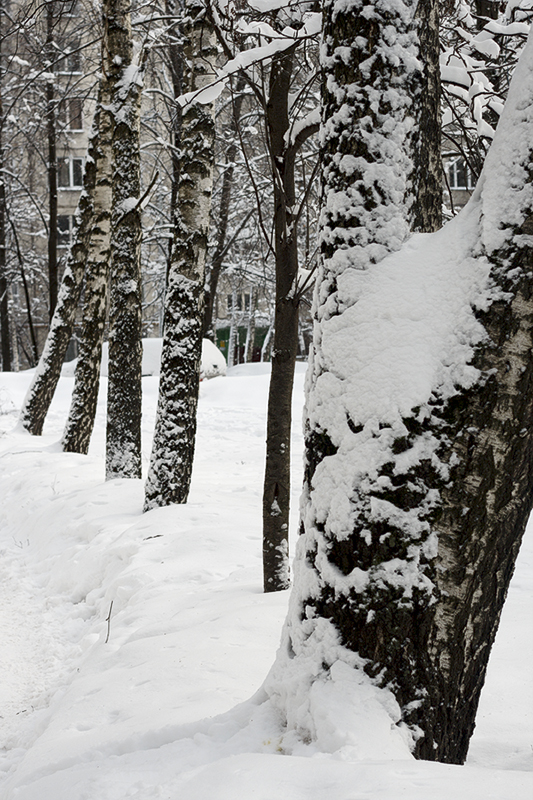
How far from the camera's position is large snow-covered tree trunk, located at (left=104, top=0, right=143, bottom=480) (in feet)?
20.9

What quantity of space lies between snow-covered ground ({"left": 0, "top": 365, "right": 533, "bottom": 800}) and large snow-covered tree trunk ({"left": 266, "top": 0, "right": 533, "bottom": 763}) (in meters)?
0.21

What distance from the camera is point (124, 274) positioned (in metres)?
6.41

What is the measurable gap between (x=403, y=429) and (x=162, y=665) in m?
1.59

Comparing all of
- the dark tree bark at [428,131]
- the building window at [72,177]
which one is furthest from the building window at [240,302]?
the dark tree bark at [428,131]

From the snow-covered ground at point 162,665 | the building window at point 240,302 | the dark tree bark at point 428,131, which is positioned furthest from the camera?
the building window at point 240,302

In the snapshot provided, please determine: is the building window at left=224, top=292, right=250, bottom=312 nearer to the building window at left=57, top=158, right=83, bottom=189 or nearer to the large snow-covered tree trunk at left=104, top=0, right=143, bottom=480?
the building window at left=57, top=158, right=83, bottom=189

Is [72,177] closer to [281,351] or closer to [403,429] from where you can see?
[281,351]

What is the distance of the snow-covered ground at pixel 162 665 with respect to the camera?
1524 millimetres

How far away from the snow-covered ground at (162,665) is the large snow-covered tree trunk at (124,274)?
0.50 metres

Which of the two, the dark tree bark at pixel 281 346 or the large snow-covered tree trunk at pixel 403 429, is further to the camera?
the dark tree bark at pixel 281 346

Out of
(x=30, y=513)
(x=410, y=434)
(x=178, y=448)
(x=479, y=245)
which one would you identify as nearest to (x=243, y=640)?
(x=410, y=434)

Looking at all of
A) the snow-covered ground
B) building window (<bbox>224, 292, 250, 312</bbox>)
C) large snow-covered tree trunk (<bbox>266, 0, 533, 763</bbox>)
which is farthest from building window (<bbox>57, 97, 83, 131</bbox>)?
building window (<bbox>224, 292, 250, 312</bbox>)

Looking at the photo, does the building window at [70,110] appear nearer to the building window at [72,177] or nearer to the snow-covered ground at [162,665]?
the snow-covered ground at [162,665]

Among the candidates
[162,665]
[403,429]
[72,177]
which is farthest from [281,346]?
[72,177]
